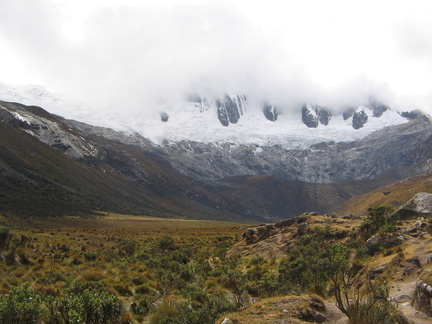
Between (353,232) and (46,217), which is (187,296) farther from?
(46,217)

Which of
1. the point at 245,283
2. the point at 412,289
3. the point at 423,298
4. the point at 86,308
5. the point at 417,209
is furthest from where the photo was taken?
the point at 417,209

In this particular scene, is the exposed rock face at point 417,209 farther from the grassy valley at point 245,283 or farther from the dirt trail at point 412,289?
the dirt trail at point 412,289

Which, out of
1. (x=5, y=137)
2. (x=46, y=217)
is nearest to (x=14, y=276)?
(x=46, y=217)

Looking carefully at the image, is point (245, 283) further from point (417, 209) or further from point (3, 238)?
point (417, 209)

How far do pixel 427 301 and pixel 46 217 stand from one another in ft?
350

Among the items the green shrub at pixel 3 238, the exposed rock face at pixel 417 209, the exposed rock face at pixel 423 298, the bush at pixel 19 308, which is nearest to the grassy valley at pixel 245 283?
the bush at pixel 19 308

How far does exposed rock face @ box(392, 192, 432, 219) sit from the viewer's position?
1702 inches

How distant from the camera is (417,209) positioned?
44.2 metres

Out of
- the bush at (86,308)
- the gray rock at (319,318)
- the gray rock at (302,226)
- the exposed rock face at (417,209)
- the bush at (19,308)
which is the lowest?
the gray rock at (302,226)

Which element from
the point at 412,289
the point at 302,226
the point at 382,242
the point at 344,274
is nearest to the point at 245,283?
the point at 344,274

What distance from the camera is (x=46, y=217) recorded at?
331ft

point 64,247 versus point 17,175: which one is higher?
point 17,175

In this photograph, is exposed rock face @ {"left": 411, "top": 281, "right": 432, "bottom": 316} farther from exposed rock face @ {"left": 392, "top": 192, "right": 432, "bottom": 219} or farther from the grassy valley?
exposed rock face @ {"left": 392, "top": 192, "right": 432, "bottom": 219}

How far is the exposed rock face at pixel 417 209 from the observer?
43.2 metres
